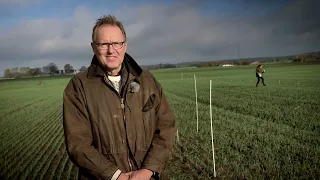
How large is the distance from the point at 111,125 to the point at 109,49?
65 cm

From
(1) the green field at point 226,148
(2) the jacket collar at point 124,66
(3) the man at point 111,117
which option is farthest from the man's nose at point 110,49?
(1) the green field at point 226,148

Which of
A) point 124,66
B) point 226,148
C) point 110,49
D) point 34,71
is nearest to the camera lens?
point 110,49

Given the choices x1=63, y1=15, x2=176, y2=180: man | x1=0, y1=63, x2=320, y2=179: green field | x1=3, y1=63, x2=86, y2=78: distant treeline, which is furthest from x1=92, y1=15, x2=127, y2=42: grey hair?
x1=3, y1=63, x2=86, y2=78: distant treeline

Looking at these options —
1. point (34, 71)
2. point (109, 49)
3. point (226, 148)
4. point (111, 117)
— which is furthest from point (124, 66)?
point (34, 71)

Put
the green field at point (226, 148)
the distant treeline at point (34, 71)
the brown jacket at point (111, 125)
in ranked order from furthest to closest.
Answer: the distant treeline at point (34, 71)
the green field at point (226, 148)
the brown jacket at point (111, 125)

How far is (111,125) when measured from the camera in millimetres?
2566

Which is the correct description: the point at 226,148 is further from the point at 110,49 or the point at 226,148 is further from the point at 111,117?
the point at 110,49

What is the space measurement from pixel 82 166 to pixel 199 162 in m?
5.44

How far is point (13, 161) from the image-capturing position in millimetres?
8805

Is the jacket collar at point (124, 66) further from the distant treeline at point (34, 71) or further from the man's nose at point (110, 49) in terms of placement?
the distant treeline at point (34, 71)

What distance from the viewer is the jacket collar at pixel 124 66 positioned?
8.49 ft

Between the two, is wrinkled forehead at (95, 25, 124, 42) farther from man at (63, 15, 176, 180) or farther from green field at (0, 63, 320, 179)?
green field at (0, 63, 320, 179)

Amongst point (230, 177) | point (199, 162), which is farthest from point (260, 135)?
point (230, 177)

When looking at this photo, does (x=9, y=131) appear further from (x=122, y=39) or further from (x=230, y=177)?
(x=122, y=39)
